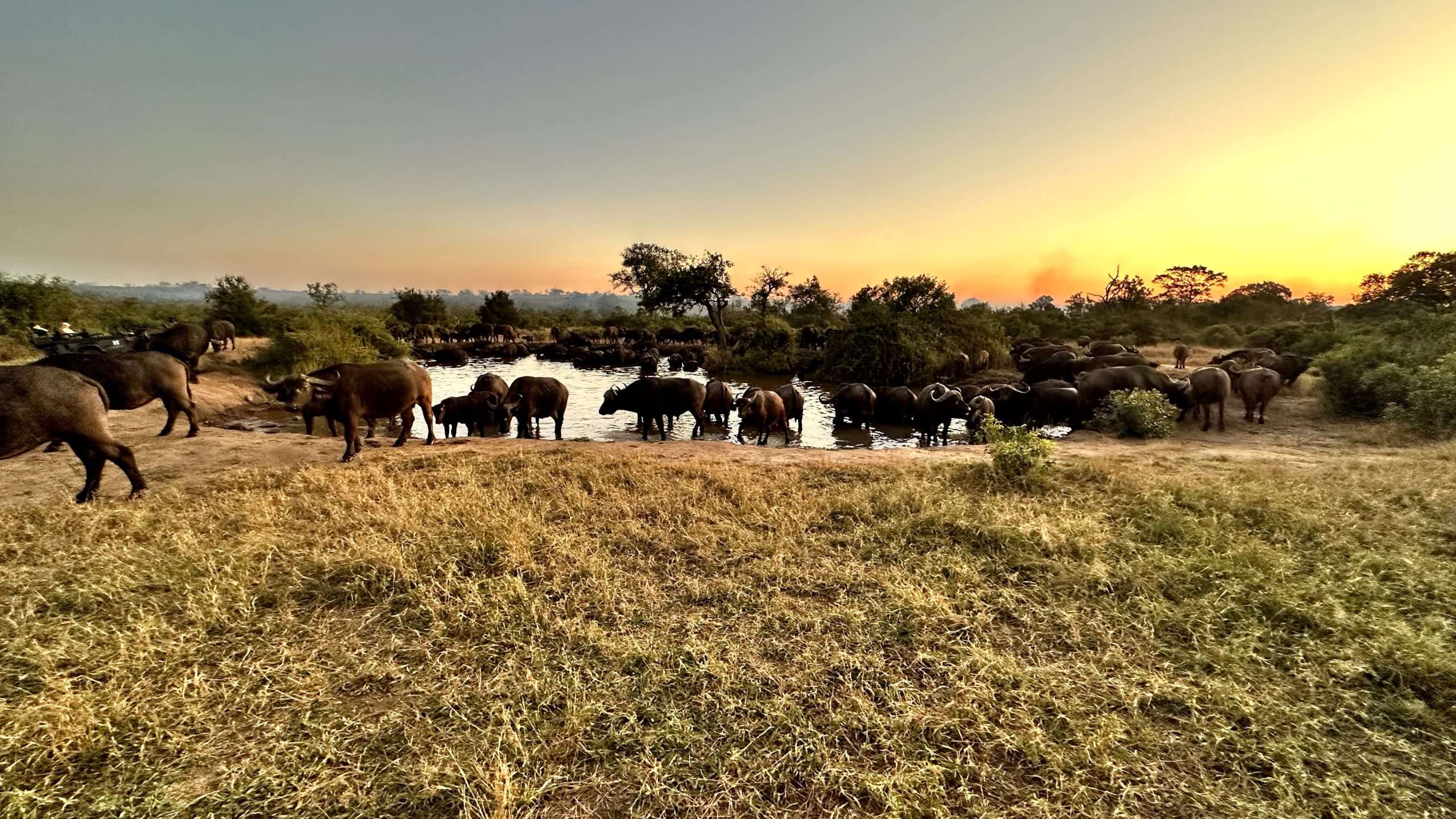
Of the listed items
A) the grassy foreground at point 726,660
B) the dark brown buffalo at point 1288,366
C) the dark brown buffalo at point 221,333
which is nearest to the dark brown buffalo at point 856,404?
the grassy foreground at point 726,660

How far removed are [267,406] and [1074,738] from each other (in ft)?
72.0

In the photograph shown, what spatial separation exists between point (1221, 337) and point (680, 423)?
43514mm

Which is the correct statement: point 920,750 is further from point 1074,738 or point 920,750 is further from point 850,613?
point 850,613

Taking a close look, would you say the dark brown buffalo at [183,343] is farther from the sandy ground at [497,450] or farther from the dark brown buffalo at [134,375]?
the dark brown buffalo at [134,375]

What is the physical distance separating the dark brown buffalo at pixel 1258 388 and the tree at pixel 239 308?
46.7 m

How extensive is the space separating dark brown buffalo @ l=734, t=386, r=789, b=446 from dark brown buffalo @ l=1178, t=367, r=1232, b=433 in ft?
37.2

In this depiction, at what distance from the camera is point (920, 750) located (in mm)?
2740

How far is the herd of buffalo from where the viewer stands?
5.77m

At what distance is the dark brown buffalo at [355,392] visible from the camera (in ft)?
28.1

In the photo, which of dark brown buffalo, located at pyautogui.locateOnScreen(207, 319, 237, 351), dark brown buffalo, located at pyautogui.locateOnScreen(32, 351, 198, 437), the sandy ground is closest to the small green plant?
the sandy ground

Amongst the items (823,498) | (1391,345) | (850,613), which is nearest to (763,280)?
(1391,345)

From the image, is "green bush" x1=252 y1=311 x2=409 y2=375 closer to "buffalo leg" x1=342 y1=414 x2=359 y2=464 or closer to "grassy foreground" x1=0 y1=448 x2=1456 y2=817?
"buffalo leg" x1=342 y1=414 x2=359 y2=464

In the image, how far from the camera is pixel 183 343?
15578mm

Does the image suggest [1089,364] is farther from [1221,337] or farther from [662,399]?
[1221,337]
